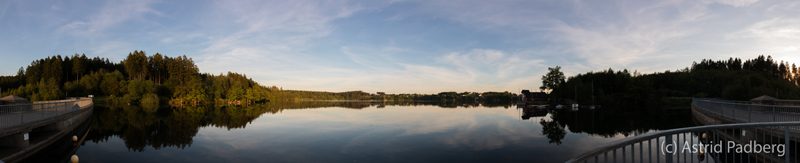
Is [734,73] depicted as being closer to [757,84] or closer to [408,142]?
[757,84]

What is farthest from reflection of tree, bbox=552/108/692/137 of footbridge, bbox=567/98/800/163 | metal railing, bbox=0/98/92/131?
metal railing, bbox=0/98/92/131

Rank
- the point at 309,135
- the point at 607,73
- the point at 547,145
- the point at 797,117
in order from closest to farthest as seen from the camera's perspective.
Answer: the point at 797,117 → the point at 547,145 → the point at 309,135 → the point at 607,73

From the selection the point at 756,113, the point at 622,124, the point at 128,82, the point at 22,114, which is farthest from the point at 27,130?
the point at 128,82

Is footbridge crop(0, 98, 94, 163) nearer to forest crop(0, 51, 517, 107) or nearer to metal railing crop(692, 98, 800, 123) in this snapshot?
metal railing crop(692, 98, 800, 123)

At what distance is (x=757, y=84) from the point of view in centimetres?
8919

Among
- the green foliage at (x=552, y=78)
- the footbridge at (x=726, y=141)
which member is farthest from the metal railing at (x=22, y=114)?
the green foliage at (x=552, y=78)

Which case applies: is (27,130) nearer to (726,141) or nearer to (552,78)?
(726,141)

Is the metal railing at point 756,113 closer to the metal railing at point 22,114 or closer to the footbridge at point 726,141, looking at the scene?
the footbridge at point 726,141

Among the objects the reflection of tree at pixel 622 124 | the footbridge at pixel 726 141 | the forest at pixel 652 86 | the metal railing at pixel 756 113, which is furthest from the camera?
the forest at pixel 652 86

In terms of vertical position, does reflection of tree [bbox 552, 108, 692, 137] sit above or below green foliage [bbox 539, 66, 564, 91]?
below

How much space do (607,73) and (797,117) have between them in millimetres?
100623

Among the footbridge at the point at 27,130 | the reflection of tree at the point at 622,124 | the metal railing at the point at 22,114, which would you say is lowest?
the reflection of tree at the point at 622,124

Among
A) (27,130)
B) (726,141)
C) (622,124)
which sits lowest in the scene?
(622,124)

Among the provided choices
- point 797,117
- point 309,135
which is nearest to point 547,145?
point 797,117
